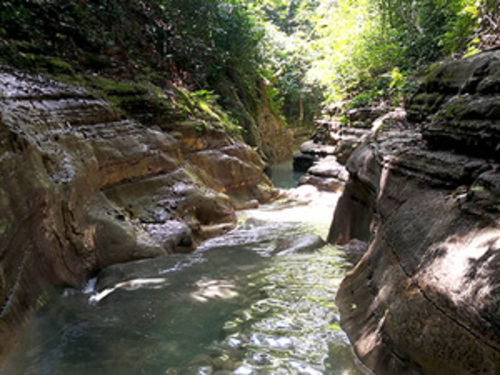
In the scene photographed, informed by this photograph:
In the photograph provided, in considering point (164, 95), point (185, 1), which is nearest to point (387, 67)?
point (185, 1)

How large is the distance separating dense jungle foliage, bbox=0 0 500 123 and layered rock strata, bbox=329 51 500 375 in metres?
4.62

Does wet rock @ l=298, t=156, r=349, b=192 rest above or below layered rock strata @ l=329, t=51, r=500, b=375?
below

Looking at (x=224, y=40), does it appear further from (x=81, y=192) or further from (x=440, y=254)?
(x=440, y=254)

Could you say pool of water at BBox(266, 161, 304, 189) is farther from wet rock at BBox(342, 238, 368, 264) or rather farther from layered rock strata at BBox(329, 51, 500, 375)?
layered rock strata at BBox(329, 51, 500, 375)

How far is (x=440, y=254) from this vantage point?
2.27 meters

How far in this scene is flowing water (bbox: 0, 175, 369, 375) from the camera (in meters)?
2.65

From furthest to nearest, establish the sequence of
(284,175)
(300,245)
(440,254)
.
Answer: (284,175)
(300,245)
(440,254)

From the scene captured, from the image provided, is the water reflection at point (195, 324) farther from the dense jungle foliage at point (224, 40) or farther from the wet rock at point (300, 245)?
the dense jungle foliage at point (224, 40)

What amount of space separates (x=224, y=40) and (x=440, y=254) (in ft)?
43.3

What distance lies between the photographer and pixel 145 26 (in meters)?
11.4

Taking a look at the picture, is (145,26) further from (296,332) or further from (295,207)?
(296,332)

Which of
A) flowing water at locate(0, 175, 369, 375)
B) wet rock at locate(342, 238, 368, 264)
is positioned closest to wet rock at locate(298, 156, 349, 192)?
wet rock at locate(342, 238, 368, 264)

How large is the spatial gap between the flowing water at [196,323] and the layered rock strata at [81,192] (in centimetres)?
32

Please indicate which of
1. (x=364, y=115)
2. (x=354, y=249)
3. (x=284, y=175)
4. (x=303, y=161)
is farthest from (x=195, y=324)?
(x=284, y=175)
